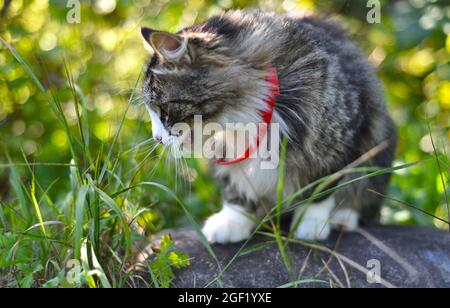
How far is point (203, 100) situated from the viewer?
1.93m

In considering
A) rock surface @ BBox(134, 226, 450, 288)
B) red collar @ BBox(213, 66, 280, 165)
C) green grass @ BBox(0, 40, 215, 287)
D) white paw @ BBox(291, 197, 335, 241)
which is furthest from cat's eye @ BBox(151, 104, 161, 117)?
white paw @ BBox(291, 197, 335, 241)

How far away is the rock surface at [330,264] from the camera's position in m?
1.94

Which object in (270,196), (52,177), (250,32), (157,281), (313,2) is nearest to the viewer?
(157,281)

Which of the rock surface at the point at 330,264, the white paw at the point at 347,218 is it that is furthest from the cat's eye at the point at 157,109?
the white paw at the point at 347,218

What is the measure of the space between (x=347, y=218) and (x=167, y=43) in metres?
1.02

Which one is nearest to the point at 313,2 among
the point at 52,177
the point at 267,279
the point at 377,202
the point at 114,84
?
the point at 114,84

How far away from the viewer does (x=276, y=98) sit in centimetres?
202

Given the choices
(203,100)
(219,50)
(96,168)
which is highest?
(219,50)

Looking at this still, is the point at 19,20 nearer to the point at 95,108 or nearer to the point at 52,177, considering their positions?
the point at 95,108

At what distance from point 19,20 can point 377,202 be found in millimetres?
2121

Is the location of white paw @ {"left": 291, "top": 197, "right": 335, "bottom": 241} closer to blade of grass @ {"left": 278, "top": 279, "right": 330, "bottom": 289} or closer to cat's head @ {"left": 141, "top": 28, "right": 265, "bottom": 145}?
blade of grass @ {"left": 278, "top": 279, "right": 330, "bottom": 289}

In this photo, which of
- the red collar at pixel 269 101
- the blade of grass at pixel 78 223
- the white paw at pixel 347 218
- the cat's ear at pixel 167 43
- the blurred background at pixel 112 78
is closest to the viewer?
the blade of grass at pixel 78 223

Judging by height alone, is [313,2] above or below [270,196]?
above

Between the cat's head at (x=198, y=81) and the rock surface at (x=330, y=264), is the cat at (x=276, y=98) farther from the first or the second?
the rock surface at (x=330, y=264)
